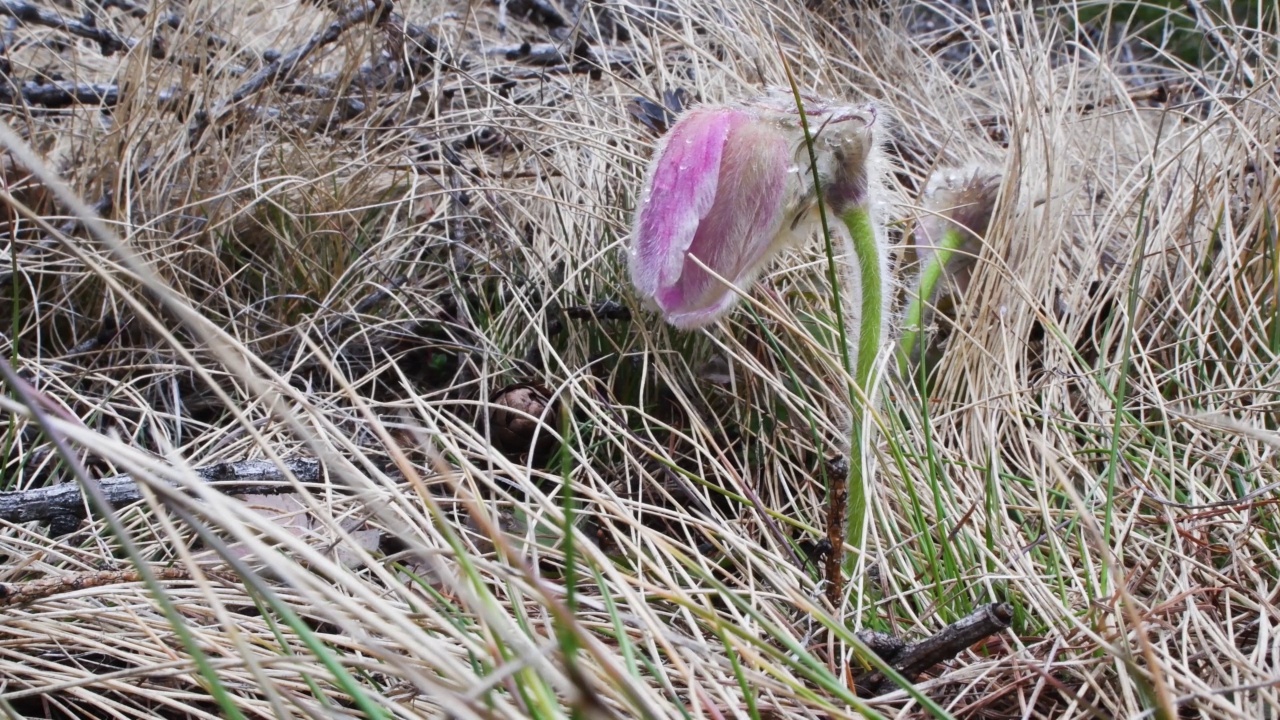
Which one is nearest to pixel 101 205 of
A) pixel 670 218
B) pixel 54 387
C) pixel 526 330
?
pixel 54 387

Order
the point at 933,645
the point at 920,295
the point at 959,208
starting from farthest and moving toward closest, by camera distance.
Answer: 1. the point at 959,208
2. the point at 920,295
3. the point at 933,645

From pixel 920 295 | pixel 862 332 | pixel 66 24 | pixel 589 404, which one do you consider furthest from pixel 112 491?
pixel 66 24

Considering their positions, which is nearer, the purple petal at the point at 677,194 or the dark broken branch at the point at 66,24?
the purple petal at the point at 677,194

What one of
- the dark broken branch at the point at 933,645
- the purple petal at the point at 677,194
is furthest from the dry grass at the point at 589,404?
the purple petal at the point at 677,194

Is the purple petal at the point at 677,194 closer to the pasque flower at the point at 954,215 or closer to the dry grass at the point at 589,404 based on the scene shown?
the dry grass at the point at 589,404

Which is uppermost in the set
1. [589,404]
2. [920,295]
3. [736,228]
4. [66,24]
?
[66,24]

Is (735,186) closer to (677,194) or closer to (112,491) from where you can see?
(677,194)

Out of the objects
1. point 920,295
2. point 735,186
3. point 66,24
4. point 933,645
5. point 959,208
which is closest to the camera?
point 933,645
